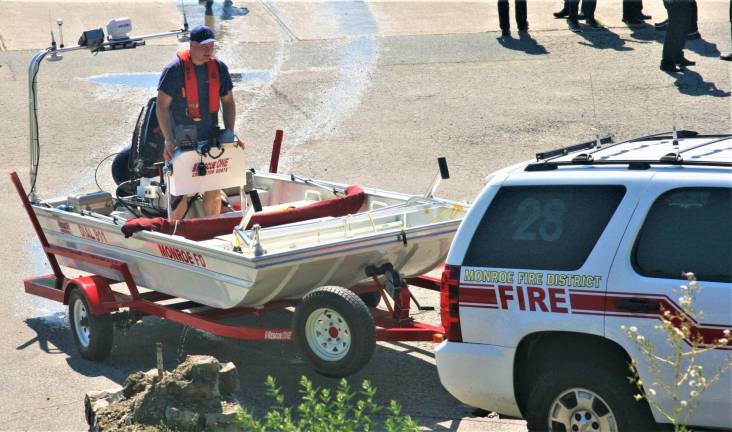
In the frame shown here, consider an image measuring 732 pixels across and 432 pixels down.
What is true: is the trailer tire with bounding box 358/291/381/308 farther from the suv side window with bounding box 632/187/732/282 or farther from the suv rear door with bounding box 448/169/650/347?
the suv side window with bounding box 632/187/732/282

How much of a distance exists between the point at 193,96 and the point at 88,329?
81.8 inches

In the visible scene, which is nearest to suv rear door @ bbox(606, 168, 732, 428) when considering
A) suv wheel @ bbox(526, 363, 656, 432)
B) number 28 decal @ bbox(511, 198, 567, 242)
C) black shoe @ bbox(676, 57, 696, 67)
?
suv wheel @ bbox(526, 363, 656, 432)

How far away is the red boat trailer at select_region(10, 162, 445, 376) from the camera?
779 centimetres

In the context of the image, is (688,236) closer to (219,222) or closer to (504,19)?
Answer: (219,222)

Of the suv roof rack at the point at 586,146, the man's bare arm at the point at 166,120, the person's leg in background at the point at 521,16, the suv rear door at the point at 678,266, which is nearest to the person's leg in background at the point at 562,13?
the person's leg in background at the point at 521,16

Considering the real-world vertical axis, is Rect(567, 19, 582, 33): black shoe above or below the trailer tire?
below

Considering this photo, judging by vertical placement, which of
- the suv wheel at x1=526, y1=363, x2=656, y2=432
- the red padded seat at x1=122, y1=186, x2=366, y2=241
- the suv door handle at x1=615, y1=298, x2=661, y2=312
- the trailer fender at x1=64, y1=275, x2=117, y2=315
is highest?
the suv door handle at x1=615, y1=298, x2=661, y2=312

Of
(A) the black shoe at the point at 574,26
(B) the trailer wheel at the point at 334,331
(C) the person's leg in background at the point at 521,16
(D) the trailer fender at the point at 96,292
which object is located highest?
(B) the trailer wheel at the point at 334,331

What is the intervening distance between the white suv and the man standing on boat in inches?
149

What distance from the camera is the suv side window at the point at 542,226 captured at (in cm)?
603

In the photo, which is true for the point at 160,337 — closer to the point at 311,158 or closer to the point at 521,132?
the point at 311,158

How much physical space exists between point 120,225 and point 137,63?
10455mm

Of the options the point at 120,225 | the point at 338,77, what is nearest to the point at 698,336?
the point at 120,225

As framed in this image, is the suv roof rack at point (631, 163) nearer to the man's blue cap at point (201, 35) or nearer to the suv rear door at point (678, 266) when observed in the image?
the suv rear door at point (678, 266)
